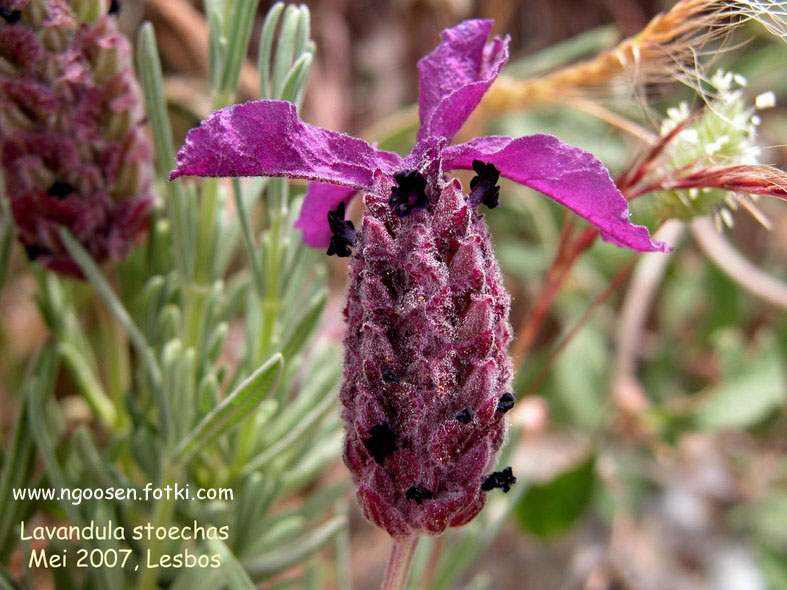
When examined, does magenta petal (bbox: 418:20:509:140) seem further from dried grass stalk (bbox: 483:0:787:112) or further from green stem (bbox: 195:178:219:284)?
green stem (bbox: 195:178:219:284)

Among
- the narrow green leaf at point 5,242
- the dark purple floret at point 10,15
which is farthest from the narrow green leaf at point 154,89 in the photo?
the narrow green leaf at point 5,242

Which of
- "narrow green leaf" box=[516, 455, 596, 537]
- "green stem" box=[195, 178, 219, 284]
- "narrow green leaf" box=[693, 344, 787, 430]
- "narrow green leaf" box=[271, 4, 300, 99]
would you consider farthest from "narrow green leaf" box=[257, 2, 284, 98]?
"narrow green leaf" box=[693, 344, 787, 430]

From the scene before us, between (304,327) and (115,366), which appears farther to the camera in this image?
(115,366)

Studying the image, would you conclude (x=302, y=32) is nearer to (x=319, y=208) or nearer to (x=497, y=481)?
(x=319, y=208)

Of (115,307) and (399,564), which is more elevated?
(115,307)

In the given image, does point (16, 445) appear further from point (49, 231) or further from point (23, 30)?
point (23, 30)

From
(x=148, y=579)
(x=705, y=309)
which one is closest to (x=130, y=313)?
(x=148, y=579)

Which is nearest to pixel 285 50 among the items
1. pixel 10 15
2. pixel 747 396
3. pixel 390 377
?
pixel 10 15
